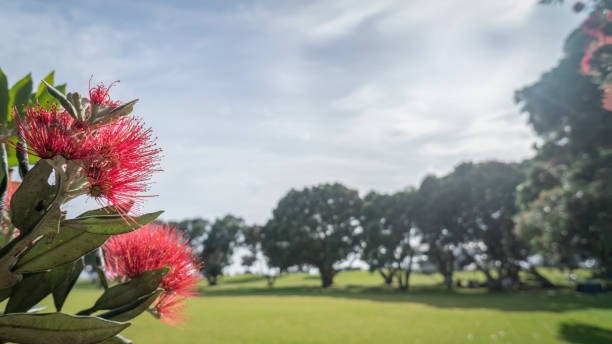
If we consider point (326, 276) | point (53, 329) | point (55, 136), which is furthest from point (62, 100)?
point (326, 276)

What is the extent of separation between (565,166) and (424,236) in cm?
1673

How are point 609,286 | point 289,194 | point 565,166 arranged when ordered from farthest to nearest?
point 289,194 → point 609,286 → point 565,166

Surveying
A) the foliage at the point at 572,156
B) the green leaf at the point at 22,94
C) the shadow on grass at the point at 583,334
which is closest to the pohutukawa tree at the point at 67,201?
the green leaf at the point at 22,94

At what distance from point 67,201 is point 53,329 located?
262 mm

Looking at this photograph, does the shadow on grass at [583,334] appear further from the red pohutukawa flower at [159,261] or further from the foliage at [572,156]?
the red pohutukawa flower at [159,261]

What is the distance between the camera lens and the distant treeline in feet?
40.5

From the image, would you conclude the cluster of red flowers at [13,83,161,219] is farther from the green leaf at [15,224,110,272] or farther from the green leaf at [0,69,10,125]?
the green leaf at [0,69,10,125]

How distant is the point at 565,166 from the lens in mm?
15094

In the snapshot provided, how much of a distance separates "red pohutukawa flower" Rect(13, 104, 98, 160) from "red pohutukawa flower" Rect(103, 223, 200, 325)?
465 millimetres

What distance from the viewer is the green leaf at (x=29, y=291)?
2.93ft

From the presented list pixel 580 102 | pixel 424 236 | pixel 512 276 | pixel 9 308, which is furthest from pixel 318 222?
pixel 9 308

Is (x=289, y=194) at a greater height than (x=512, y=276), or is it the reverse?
(x=289, y=194)

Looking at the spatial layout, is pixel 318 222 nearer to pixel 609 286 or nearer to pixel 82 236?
pixel 609 286

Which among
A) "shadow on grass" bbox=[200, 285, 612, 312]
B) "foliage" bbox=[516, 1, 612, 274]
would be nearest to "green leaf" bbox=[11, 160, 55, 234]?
"foliage" bbox=[516, 1, 612, 274]
